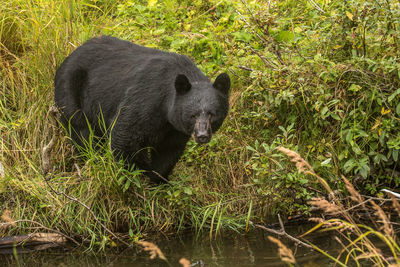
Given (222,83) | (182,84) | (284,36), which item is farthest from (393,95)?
(284,36)

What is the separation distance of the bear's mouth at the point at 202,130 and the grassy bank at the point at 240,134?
24.8 inches

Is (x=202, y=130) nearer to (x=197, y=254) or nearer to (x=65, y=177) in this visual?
(x=197, y=254)

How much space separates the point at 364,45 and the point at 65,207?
3282 millimetres

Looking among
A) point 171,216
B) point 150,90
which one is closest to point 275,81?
point 150,90

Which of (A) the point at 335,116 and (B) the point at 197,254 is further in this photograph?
(A) the point at 335,116

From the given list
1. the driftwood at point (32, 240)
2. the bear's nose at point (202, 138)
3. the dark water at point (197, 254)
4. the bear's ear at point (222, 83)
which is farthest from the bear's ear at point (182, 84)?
the driftwood at point (32, 240)

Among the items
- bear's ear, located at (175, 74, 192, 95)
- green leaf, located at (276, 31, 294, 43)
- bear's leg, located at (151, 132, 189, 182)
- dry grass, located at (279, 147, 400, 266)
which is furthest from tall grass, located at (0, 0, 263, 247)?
green leaf, located at (276, 31, 294, 43)

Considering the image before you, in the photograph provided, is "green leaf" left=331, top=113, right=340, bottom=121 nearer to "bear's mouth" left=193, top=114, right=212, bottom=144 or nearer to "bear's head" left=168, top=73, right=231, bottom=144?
"bear's head" left=168, top=73, right=231, bottom=144

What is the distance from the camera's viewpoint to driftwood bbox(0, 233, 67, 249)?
4.97 metres

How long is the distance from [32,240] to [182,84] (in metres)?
1.95

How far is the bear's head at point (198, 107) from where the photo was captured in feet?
16.2

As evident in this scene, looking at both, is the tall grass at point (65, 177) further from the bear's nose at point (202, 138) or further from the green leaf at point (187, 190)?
the bear's nose at point (202, 138)

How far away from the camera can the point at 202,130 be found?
489 centimetres

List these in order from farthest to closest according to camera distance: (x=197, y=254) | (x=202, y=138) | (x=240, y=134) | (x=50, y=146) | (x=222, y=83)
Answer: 1. (x=240, y=134)
2. (x=50, y=146)
3. (x=222, y=83)
4. (x=202, y=138)
5. (x=197, y=254)
